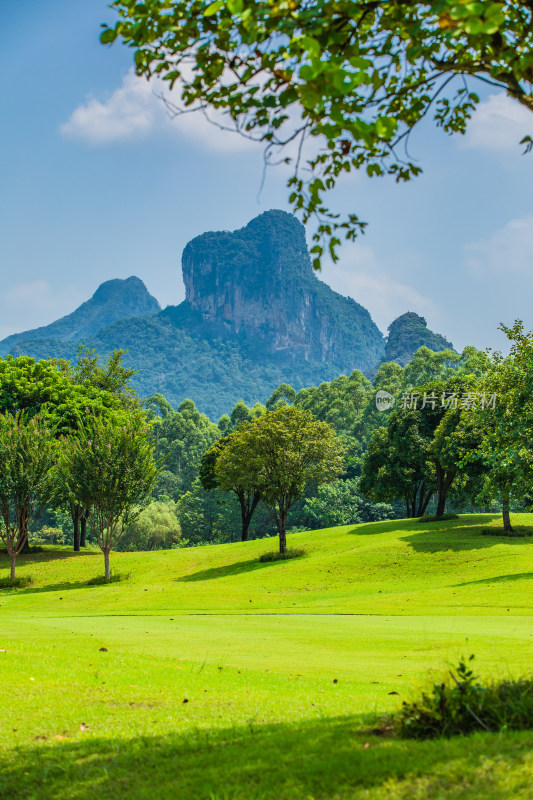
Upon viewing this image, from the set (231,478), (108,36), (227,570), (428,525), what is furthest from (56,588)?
(108,36)

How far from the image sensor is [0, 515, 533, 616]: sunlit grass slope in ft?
79.5

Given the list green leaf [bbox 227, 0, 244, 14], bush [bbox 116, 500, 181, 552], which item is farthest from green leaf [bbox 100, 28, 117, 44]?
bush [bbox 116, 500, 181, 552]

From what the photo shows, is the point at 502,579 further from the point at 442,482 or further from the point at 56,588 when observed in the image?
the point at 56,588

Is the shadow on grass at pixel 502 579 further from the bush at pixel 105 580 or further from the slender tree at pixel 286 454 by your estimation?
the bush at pixel 105 580

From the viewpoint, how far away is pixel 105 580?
122 ft

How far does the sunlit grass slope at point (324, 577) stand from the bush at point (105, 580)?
0.47 m

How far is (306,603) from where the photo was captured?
25.8 m

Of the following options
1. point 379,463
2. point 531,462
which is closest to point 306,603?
point 531,462

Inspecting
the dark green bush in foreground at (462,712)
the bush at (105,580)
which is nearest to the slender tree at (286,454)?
the bush at (105,580)

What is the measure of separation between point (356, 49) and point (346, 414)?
331 feet

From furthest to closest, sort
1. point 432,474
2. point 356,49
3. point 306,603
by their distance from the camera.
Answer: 1. point 432,474
2. point 306,603
3. point 356,49

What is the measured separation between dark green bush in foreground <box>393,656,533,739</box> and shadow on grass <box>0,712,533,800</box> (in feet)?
0.90

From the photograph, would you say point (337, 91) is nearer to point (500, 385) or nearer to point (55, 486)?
point (500, 385)

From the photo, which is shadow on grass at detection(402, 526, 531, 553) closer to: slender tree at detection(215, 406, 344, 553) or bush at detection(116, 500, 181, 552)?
slender tree at detection(215, 406, 344, 553)
